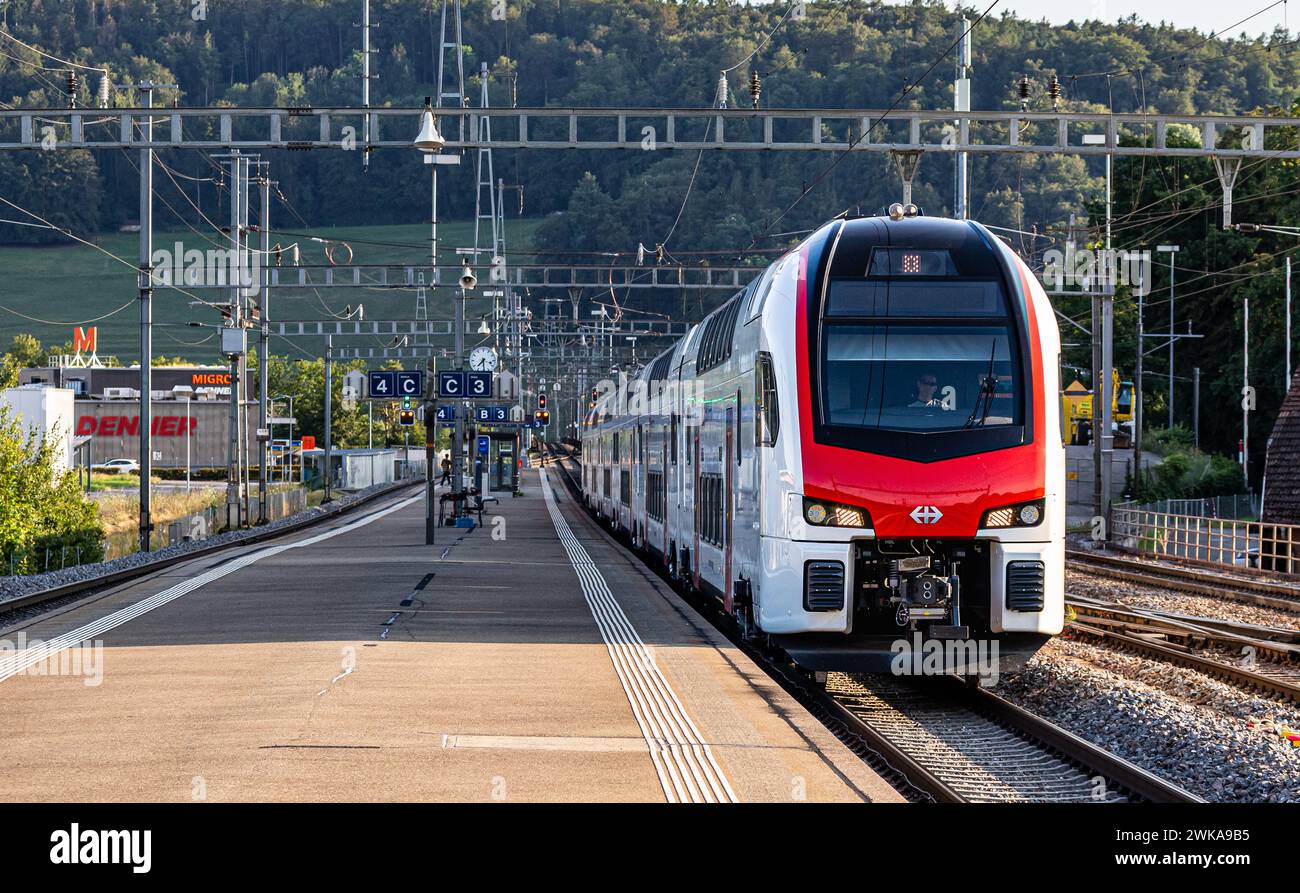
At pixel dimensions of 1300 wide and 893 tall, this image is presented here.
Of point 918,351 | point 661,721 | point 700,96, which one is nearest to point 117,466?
point 700,96

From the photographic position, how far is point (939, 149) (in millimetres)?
25891

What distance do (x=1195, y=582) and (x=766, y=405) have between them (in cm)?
1908

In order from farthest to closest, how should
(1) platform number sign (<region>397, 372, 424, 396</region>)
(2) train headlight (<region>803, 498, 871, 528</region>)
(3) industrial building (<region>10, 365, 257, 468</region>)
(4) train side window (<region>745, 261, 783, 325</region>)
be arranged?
(3) industrial building (<region>10, 365, 257, 468</region>), (1) platform number sign (<region>397, 372, 424, 396</region>), (4) train side window (<region>745, 261, 783, 325</region>), (2) train headlight (<region>803, 498, 871, 528</region>)

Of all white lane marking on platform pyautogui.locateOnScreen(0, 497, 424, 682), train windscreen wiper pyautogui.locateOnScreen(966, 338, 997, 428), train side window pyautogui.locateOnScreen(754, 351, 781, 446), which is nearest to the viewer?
train windscreen wiper pyautogui.locateOnScreen(966, 338, 997, 428)

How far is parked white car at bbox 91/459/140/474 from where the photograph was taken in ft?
351

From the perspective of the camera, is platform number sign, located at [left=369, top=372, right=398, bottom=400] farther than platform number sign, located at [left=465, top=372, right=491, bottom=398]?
Yes

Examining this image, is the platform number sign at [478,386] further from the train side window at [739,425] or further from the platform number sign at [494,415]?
the train side window at [739,425]

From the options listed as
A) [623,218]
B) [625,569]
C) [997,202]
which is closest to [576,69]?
[623,218]

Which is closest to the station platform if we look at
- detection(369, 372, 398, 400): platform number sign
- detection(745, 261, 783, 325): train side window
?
detection(745, 261, 783, 325): train side window

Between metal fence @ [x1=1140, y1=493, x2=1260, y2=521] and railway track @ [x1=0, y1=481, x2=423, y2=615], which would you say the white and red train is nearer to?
railway track @ [x1=0, y1=481, x2=423, y2=615]

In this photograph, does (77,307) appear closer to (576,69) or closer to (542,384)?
(542,384)

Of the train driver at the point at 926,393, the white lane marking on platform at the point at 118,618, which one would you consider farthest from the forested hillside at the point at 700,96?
the train driver at the point at 926,393

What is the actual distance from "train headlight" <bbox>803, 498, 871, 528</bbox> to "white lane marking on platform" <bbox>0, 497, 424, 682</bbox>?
705 cm

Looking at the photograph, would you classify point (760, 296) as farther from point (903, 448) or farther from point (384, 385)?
point (384, 385)
